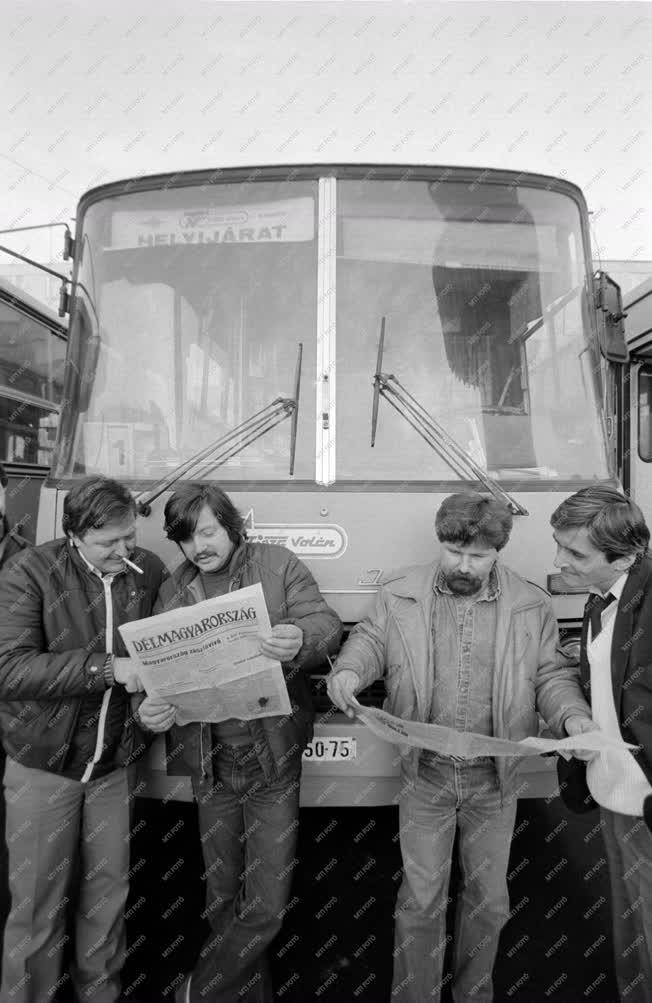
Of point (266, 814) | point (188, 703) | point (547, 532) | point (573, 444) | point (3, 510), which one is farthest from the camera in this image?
point (573, 444)

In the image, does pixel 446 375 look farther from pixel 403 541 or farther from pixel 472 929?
pixel 472 929

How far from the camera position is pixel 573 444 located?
3.61m

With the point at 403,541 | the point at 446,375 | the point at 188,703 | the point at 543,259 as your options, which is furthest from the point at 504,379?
the point at 188,703

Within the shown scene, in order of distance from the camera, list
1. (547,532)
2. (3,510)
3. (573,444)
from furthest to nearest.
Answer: (573,444)
(547,532)
(3,510)

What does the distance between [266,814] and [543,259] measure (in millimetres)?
2829

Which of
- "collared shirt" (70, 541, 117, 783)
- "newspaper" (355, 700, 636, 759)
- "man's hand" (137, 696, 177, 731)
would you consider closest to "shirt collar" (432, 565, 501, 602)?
"newspaper" (355, 700, 636, 759)

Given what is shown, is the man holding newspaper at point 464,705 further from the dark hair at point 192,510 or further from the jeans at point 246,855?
the dark hair at point 192,510

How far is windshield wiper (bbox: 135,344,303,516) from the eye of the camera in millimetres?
3473

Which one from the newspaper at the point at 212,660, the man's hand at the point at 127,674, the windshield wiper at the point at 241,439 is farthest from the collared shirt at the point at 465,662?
the windshield wiper at the point at 241,439

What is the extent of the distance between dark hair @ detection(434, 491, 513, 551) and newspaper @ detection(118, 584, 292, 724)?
65 cm

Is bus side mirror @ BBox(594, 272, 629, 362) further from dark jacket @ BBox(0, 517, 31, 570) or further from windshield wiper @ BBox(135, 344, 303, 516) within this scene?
dark jacket @ BBox(0, 517, 31, 570)

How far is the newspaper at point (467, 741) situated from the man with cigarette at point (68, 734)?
761 mm

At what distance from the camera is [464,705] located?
2.48 m

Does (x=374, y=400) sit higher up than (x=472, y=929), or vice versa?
(x=374, y=400)
